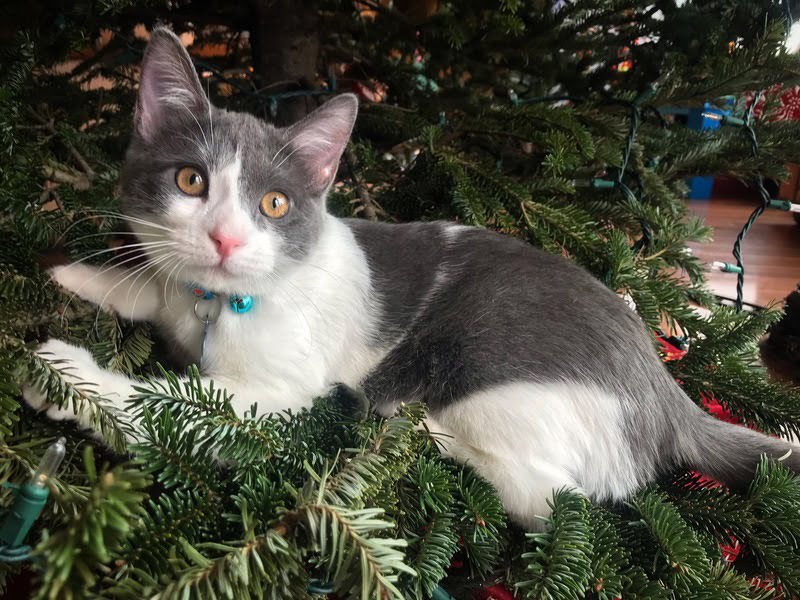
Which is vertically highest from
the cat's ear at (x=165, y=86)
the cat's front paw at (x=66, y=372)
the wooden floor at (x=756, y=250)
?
the cat's ear at (x=165, y=86)

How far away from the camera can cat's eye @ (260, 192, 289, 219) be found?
0.86 meters

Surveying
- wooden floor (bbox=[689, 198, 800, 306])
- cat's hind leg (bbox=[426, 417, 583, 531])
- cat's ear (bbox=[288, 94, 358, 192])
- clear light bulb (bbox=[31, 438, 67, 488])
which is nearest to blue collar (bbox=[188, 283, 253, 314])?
cat's ear (bbox=[288, 94, 358, 192])

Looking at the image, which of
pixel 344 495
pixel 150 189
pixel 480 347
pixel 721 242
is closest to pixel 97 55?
pixel 150 189

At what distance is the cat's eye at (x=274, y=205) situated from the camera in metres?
0.86

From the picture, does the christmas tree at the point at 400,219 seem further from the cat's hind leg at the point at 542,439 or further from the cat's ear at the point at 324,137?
the cat's ear at the point at 324,137

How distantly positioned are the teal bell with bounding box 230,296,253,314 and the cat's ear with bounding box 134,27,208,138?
29cm

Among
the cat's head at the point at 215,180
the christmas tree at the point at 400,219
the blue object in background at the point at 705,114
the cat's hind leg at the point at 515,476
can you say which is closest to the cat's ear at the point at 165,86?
the cat's head at the point at 215,180

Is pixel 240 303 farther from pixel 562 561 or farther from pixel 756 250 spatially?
pixel 756 250

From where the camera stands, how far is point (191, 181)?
82 centimetres

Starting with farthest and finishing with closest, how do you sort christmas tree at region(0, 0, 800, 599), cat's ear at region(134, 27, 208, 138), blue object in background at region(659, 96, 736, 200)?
blue object in background at region(659, 96, 736, 200), cat's ear at region(134, 27, 208, 138), christmas tree at region(0, 0, 800, 599)

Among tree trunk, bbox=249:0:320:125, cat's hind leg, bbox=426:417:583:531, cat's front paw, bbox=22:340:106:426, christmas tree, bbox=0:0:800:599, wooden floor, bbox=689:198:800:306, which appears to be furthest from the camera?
wooden floor, bbox=689:198:800:306

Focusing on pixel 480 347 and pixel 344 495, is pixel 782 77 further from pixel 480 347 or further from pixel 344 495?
pixel 344 495

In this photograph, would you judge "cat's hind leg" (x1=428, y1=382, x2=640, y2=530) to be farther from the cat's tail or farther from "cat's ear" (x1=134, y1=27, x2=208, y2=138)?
"cat's ear" (x1=134, y1=27, x2=208, y2=138)

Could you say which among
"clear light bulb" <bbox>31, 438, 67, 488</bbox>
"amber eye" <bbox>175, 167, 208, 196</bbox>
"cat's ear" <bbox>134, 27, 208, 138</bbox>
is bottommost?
"clear light bulb" <bbox>31, 438, 67, 488</bbox>
